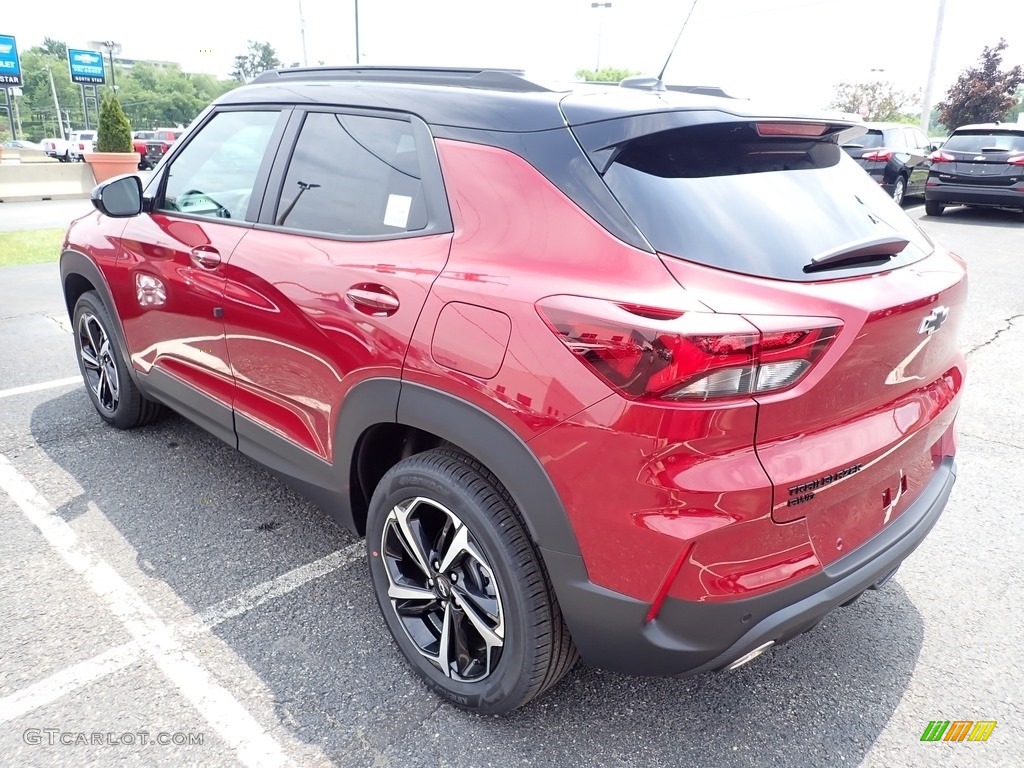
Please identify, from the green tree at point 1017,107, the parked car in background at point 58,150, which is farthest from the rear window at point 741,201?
the parked car in background at point 58,150

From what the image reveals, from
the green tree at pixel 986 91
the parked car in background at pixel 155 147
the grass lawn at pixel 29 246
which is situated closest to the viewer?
the grass lawn at pixel 29 246

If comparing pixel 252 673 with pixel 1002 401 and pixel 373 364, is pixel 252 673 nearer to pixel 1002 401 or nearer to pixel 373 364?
pixel 373 364

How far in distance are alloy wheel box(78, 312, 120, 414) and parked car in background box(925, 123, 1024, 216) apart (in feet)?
42.4

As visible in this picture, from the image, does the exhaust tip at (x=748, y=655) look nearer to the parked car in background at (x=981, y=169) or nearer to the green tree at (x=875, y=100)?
the parked car in background at (x=981, y=169)

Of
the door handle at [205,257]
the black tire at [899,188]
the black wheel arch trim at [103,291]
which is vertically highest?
the door handle at [205,257]

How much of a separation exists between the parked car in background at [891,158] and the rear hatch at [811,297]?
1199cm

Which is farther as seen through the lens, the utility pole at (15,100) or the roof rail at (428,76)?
the utility pole at (15,100)

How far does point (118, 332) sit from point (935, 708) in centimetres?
377

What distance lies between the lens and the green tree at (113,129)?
17.8 metres

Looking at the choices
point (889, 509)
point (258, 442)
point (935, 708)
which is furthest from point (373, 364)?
point (935, 708)

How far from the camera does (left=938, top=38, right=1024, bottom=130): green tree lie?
33.7m

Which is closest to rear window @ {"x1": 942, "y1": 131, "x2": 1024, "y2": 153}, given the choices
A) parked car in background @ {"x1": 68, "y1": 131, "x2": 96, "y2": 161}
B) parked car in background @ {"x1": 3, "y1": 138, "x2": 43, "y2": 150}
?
parked car in background @ {"x1": 68, "y1": 131, "x2": 96, "y2": 161}

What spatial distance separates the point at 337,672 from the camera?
2363 mm

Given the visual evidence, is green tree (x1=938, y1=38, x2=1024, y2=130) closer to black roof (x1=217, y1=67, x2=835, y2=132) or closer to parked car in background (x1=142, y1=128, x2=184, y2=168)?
parked car in background (x1=142, y1=128, x2=184, y2=168)
